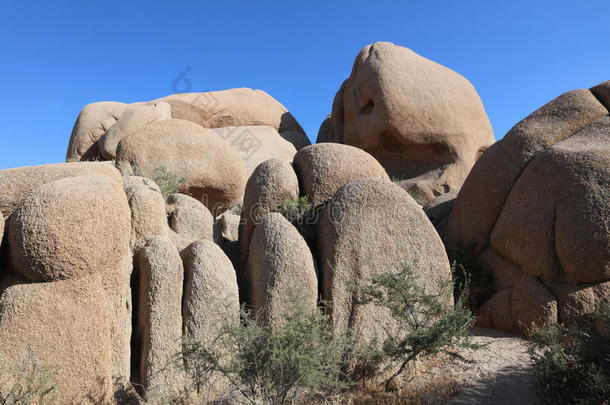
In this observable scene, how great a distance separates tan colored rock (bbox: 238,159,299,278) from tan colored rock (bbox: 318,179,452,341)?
2.18 ft

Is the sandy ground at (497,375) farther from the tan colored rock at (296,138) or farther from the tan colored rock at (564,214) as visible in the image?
the tan colored rock at (296,138)

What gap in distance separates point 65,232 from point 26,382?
136cm

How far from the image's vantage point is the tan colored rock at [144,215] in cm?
518

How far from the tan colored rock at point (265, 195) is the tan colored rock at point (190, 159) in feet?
9.23

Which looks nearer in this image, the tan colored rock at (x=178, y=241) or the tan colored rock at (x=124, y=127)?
the tan colored rock at (x=178, y=241)

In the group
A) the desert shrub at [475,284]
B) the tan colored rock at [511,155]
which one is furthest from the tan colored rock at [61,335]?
the tan colored rock at [511,155]

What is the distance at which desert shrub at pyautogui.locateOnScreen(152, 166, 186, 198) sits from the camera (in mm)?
7677

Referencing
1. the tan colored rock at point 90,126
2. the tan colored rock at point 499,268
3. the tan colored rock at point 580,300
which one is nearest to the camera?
the tan colored rock at point 580,300

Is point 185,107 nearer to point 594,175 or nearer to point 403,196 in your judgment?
point 403,196

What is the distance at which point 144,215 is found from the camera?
5.23m

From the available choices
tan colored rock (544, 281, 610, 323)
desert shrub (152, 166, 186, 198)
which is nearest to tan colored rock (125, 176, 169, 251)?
desert shrub (152, 166, 186, 198)

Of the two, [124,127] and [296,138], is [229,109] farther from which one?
[124,127]

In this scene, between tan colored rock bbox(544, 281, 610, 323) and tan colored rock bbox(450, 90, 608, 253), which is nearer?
tan colored rock bbox(544, 281, 610, 323)

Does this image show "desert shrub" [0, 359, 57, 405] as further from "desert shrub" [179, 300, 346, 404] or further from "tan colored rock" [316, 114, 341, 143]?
"tan colored rock" [316, 114, 341, 143]
